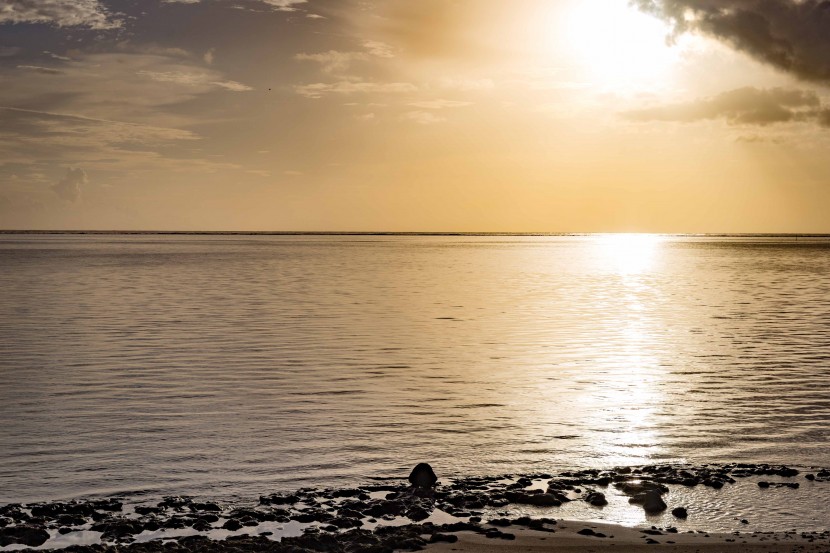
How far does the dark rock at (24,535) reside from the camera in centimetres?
1101

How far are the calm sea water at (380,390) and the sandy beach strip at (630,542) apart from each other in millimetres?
3359

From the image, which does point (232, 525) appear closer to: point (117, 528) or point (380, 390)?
point (117, 528)

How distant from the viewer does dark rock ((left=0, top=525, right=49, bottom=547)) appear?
36.1 feet

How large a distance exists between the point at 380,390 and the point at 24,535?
12.1m

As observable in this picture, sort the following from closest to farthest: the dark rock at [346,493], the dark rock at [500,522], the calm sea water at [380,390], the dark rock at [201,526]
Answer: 1. the dark rock at [201,526]
2. the dark rock at [500,522]
3. the dark rock at [346,493]
4. the calm sea water at [380,390]

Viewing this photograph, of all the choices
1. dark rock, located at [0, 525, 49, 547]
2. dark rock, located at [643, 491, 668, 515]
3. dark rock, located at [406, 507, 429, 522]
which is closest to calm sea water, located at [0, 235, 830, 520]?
dark rock, located at [0, 525, 49, 547]

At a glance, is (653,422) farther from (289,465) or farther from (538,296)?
(538,296)

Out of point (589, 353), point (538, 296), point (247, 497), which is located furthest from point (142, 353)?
point (538, 296)

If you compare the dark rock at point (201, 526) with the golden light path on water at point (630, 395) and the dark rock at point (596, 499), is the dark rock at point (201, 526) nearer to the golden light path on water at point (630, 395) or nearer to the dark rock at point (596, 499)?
the dark rock at point (596, 499)

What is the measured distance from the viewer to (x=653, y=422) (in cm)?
1864

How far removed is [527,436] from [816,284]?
5940 cm

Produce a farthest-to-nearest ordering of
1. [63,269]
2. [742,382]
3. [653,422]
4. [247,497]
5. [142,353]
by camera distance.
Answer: [63,269]
[142,353]
[742,382]
[653,422]
[247,497]

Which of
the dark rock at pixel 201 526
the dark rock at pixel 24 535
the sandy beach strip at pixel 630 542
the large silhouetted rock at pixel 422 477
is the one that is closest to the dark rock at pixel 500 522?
the sandy beach strip at pixel 630 542

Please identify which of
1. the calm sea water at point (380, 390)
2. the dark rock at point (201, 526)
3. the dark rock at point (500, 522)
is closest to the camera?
the dark rock at point (201, 526)
